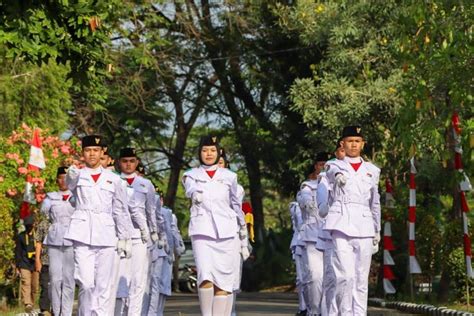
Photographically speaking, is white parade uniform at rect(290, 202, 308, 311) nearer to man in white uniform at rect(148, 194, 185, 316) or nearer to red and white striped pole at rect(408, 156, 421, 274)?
man in white uniform at rect(148, 194, 185, 316)

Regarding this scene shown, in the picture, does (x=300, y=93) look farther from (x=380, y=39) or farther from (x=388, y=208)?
(x=388, y=208)

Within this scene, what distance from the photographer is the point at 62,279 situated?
19.0 m

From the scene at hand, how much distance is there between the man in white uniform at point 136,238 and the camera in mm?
18188

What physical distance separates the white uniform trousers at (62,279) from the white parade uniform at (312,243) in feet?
10.5

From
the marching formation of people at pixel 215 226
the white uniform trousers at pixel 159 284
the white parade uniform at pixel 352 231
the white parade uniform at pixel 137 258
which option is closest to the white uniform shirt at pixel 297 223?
the white uniform trousers at pixel 159 284

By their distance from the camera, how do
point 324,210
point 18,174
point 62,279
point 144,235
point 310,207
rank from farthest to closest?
point 18,174 < point 310,207 < point 62,279 < point 144,235 < point 324,210

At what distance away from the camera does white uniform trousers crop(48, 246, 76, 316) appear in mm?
18578

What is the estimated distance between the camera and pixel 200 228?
15391mm

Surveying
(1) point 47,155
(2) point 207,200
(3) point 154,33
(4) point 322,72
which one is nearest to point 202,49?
(3) point 154,33

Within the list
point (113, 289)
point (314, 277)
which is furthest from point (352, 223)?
point (314, 277)

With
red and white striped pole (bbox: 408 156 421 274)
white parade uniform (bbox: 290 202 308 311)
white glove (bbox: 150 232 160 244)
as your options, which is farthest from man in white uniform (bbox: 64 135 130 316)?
red and white striped pole (bbox: 408 156 421 274)

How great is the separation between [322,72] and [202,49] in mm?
10577

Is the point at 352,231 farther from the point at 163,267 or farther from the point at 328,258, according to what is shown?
the point at 163,267

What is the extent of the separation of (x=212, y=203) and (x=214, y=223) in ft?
0.73
